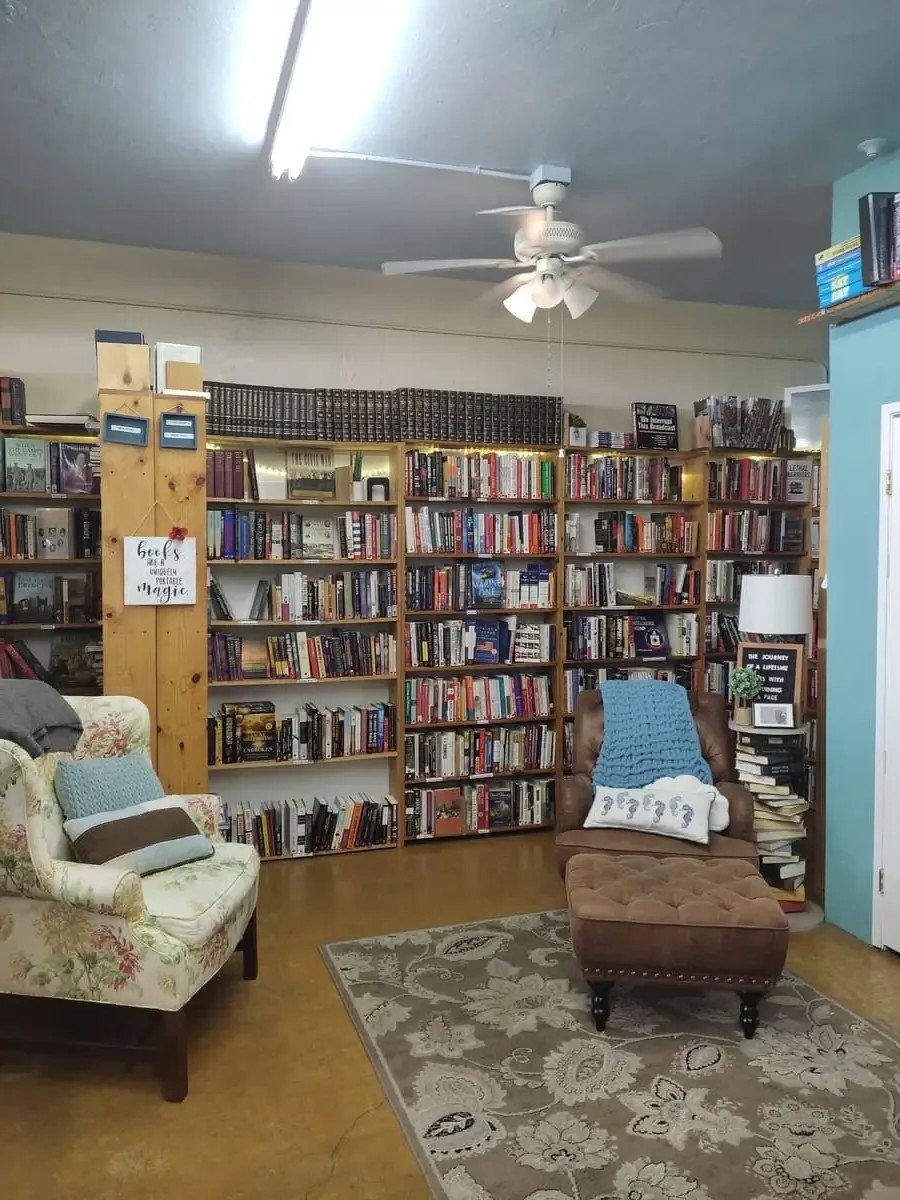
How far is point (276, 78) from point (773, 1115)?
3.38 metres

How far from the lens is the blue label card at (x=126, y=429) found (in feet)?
11.2

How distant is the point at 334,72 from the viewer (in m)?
2.69

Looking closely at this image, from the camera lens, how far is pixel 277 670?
15.0ft

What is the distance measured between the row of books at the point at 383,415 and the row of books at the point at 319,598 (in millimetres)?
739

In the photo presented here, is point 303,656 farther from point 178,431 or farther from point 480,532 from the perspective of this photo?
point 178,431

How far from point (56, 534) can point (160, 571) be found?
3.60 ft

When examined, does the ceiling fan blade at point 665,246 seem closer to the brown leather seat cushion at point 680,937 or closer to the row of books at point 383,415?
the row of books at point 383,415

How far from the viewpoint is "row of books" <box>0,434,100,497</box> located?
4.12 metres

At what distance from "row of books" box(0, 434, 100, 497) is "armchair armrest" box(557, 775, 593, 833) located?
8.67 ft

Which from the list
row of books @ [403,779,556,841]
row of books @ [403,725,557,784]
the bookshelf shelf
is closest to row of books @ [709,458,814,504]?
row of books @ [403,725,557,784]

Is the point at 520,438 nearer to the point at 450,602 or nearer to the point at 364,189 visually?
the point at 450,602

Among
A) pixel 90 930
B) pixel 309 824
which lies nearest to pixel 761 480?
pixel 309 824

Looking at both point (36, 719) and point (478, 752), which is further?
point (478, 752)

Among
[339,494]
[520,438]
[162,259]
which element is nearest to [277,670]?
[339,494]
